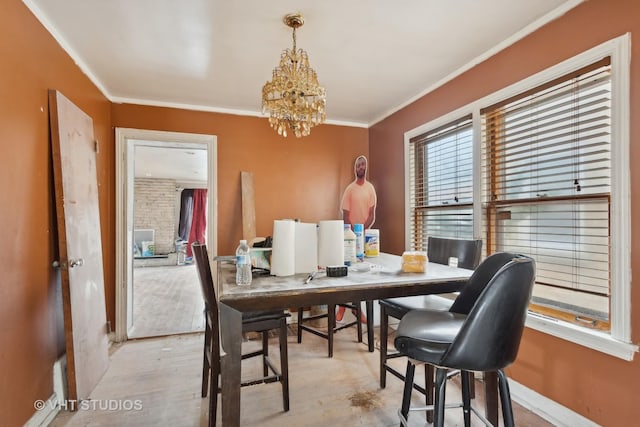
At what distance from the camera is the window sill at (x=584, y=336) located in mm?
1481

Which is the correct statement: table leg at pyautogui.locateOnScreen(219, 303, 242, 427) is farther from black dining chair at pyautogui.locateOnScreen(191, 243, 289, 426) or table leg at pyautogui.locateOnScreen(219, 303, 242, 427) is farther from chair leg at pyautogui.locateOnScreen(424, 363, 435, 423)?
chair leg at pyautogui.locateOnScreen(424, 363, 435, 423)

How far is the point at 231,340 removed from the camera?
117cm

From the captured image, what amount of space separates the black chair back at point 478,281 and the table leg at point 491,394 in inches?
11.3

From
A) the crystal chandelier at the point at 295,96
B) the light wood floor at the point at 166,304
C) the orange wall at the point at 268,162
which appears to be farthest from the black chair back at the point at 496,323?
the light wood floor at the point at 166,304

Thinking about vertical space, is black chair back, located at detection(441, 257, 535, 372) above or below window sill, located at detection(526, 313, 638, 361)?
above

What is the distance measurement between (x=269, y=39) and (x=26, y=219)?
1.81 meters

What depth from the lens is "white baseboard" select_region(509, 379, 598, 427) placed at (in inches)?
66.1

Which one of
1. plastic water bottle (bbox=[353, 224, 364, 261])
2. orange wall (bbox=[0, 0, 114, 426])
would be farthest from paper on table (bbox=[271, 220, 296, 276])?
orange wall (bbox=[0, 0, 114, 426])

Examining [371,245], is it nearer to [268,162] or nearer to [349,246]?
[349,246]

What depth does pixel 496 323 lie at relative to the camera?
3.32 ft

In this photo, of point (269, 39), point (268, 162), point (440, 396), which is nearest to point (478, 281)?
point (440, 396)

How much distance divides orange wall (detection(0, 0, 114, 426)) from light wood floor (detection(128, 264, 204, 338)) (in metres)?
1.45

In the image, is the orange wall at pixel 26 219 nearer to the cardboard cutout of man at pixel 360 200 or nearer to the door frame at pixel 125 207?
the door frame at pixel 125 207

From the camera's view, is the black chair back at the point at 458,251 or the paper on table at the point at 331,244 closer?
the paper on table at the point at 331,244
